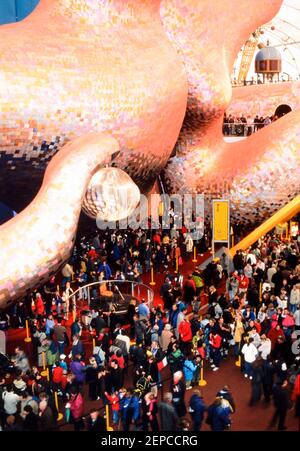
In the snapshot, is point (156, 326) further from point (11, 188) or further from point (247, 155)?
point (247, 155)

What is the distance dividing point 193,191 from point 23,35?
5212 mm

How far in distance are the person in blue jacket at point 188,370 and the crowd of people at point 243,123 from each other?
897cm

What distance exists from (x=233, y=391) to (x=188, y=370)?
751mm

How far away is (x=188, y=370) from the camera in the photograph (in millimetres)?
9562

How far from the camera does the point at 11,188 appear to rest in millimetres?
10633

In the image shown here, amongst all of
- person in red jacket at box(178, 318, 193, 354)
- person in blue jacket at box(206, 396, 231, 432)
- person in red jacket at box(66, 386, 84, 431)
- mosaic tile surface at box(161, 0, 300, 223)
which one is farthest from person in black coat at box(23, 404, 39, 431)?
mosaic tile surface at box(161, 0, 300, 223)

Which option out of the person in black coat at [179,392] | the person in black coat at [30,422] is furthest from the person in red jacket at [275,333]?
the person in black coat at [30,422]

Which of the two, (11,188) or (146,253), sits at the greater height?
(11,188)

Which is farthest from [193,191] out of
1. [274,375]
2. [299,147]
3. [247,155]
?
[274,375]

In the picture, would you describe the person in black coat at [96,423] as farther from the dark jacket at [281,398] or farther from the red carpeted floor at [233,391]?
the dark jacket at [281,398]

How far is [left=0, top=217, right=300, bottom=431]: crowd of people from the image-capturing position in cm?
821

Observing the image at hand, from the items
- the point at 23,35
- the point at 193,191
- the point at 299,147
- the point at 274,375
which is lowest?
the point at 274,375

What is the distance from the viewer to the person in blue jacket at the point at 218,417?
25.9ft

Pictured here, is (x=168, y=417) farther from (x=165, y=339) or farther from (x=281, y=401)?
(x=165, y=339)
